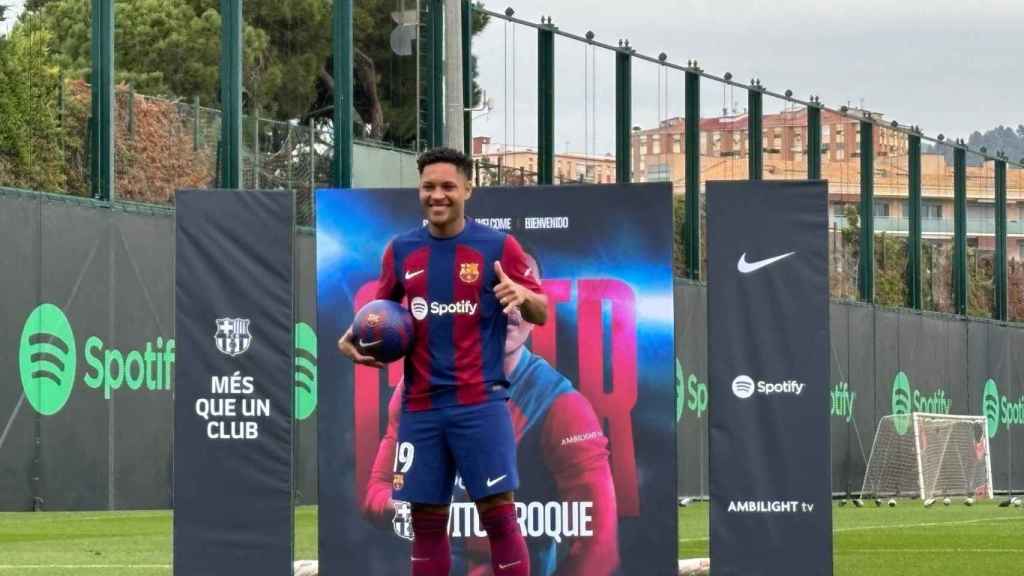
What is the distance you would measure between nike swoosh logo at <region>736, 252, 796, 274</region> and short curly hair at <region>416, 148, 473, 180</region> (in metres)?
2.87

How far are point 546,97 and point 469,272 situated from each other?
25.1m

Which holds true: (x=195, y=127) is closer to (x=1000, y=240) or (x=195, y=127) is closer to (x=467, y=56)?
(x=467, y=56)

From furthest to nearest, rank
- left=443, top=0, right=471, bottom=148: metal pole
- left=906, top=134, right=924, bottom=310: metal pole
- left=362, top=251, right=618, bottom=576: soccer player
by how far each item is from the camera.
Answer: left=906, top=134, right=924, bottom=310: metal pole < left=443, top=0, right=471, bottom=148: metal pole < left=362, top=251, right=618, bottom=576: soccer player

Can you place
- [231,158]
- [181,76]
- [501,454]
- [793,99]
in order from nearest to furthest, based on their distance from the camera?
[501,454] → [231,158] → [793,99] → [181,76]

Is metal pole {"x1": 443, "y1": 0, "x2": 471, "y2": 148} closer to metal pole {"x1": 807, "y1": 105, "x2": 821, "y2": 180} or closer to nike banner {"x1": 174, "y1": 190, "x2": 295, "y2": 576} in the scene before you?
nike banner {"x1": 174, "y1": 190, "x2": 295, "y2": 576}

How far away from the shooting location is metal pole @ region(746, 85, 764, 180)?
39.1 metres

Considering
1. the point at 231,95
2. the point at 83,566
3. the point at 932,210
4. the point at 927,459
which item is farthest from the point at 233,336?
the point at 932,210

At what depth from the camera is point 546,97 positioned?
1330 inches

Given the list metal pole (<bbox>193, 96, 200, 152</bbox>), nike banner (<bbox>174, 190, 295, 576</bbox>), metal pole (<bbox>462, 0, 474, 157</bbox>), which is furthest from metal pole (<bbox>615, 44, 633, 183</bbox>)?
nike banner (<bbox>174, 190, 295, 576</bbox>)

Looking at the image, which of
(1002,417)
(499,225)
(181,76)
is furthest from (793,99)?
Result: (499,225)

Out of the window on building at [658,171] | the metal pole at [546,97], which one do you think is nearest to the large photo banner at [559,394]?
the metal pole at [546,97]

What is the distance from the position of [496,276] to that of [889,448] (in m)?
26.0

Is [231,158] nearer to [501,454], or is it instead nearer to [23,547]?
[23,547]

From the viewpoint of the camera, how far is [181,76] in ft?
160
